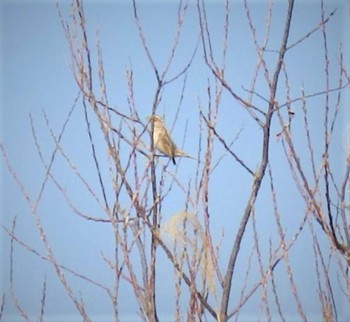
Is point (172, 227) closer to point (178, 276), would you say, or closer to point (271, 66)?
point (178, 276)

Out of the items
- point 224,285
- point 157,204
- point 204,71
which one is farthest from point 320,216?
point 204,71

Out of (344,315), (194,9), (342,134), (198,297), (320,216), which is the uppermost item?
(194,9)

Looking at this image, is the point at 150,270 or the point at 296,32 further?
the point at 296,32

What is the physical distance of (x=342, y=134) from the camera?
3506 millimetres

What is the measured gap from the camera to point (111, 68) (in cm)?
338

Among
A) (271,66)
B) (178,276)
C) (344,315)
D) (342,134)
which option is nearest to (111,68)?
(271,66)

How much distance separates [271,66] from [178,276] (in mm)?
2166

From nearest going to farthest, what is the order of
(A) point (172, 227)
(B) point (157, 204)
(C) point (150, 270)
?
(C) point (150, 270)
(B) point (157, 204)
(A) point (172, 227)

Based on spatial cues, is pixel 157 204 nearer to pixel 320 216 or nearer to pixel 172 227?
pixel 172 227

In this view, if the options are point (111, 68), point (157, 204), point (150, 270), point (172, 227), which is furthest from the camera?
point (111, 68)

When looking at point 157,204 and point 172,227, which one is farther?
point 172,227

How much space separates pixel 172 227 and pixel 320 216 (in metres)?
0.41

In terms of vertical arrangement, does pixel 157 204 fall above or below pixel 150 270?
above

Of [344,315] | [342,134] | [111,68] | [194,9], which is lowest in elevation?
[344,315]
